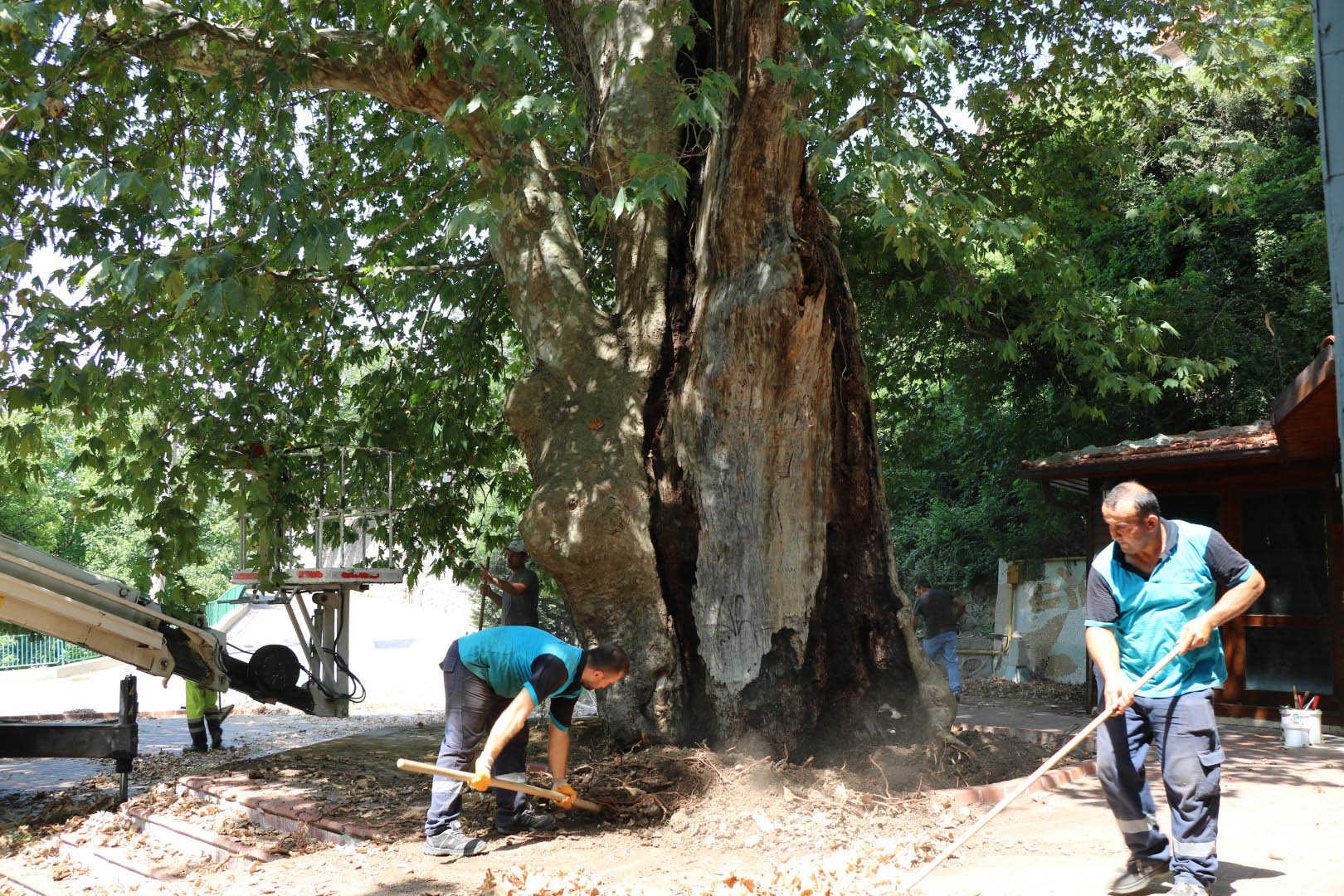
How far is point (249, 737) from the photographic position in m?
11.8

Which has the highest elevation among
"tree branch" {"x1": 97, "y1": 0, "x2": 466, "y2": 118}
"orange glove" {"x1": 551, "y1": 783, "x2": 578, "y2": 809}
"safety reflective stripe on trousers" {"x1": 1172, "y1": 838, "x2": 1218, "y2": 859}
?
"tree branch" {"x1": 97, "y1": 0, "x2": 466, "y2": 118}

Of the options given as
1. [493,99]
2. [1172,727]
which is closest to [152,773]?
[493,99]

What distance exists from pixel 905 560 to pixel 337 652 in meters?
15.6

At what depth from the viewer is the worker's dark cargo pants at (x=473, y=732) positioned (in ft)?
19.2

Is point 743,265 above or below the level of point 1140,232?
below

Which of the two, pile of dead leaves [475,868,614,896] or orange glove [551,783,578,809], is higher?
orange glove [551,783,578,809]

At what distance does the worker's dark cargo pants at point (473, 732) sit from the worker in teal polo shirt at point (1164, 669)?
3078 mm

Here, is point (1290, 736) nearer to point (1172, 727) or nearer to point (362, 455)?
point (1172, 727)

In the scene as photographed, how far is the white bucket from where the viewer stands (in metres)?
8.48

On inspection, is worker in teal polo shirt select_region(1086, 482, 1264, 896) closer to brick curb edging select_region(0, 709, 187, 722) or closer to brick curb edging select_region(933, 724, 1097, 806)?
brick curb edging select_region(933, 724, 1097, 806)

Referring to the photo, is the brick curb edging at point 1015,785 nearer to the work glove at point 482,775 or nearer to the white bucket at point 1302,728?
the white bucket at point 1302,728

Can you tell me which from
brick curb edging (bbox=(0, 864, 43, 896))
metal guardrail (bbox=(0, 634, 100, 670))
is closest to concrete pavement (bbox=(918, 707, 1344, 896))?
brick curb edging (bbox=(0, 864, 43, 896))

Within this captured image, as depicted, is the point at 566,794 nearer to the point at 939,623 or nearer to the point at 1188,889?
the point at 1188,889

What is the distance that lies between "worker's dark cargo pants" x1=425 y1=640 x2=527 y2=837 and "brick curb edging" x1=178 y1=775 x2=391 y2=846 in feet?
1.94
